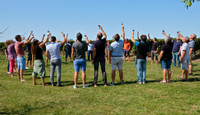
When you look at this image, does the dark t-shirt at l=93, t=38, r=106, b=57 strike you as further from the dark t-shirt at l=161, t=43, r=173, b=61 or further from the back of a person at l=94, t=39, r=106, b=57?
the dark t-shirt at l=161, t=43, r=173, b=61

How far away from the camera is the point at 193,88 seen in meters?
6.96

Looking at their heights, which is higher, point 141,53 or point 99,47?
point 99,47

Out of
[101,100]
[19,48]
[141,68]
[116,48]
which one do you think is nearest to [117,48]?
[116,48]

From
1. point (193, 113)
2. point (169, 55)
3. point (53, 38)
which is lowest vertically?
point (193, 113)

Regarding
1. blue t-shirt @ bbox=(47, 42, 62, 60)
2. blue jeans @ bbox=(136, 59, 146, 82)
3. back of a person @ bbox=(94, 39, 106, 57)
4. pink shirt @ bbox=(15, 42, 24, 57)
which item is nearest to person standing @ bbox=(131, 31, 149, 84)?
blue jeans @ bbox=(136, 59, 146, 82)

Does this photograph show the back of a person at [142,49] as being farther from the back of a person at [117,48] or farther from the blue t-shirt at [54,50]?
the blue t-shirt at [54,50]

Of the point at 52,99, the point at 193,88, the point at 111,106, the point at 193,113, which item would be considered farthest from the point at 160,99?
the point at 52,99

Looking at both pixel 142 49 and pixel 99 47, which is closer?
pixel 99 47

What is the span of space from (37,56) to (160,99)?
4.87 metres

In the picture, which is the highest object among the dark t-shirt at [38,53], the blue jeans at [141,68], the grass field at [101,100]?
the dark t-shirt at [38,53]

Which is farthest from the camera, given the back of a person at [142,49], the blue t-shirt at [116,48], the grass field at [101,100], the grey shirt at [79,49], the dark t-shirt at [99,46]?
the back of a person at [142,49]

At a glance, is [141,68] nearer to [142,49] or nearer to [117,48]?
[142,49]

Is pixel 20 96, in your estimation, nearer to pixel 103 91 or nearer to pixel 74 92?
pixel 74 92

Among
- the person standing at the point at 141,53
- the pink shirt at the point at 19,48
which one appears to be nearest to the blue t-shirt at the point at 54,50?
the pink shirt at the point at 19,48
